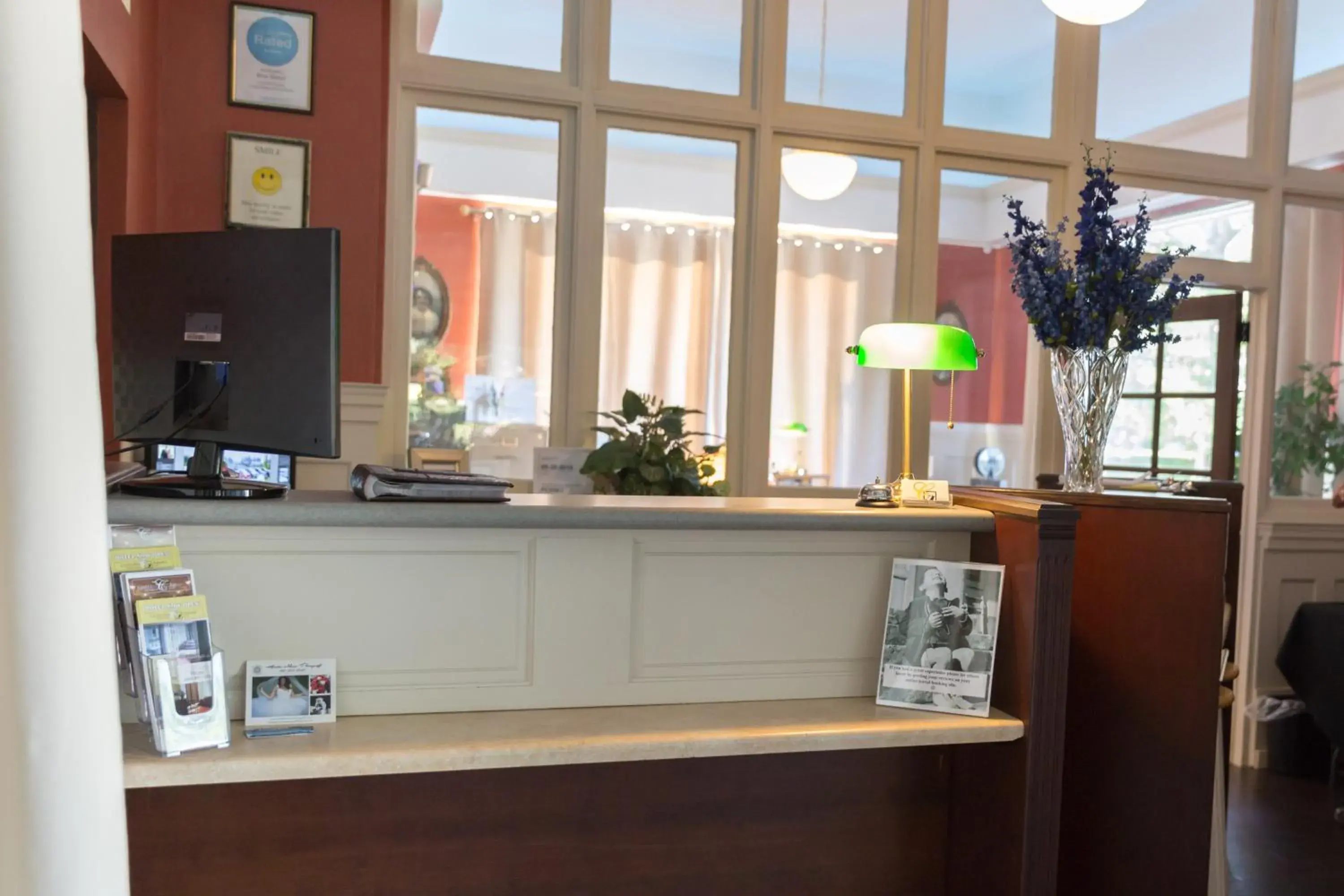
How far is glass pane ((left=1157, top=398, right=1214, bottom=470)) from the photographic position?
16.5 ft

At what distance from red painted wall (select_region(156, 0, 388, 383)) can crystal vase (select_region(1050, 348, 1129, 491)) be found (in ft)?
8.21

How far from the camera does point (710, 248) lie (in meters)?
4.44

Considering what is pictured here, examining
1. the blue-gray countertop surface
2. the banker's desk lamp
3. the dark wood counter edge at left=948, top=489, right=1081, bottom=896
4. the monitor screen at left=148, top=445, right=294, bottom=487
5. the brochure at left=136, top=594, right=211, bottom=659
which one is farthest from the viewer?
the monitor screen at left=148, top=445, right=294, bottom=487

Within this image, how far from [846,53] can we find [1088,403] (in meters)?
2.72

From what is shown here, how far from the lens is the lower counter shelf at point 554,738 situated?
63.7 inches

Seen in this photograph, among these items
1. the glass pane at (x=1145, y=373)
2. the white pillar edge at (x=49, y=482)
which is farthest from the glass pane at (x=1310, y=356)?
the white pillar edge at (x=49, y=482)

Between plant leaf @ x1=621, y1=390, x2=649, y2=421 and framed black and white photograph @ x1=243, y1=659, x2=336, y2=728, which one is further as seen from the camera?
plant leaf @ x1=621, y1=390, x2=649, y2=421

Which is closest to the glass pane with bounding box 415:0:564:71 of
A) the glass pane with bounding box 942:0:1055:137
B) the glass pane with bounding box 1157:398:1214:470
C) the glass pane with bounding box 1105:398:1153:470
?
the glass pane with bounding box 942:0:1055:137

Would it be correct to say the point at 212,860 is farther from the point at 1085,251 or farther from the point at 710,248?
the point at 710,248

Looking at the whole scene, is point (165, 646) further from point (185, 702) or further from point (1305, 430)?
point (1305, 430)

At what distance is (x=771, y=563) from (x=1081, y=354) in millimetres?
805

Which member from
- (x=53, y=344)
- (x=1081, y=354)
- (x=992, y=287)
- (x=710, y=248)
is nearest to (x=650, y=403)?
(x=710, y=248)

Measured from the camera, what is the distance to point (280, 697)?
70.8 inches

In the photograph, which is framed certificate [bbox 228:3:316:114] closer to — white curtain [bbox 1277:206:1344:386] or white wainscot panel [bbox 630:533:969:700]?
white wainscot panel [bbox 630:533:969:700]
